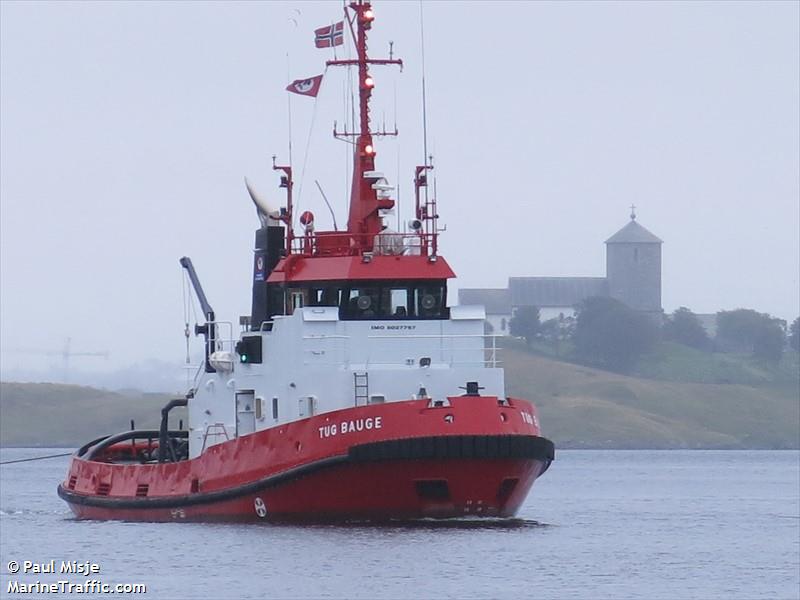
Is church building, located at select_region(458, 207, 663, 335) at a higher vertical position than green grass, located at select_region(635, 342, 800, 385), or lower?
higher

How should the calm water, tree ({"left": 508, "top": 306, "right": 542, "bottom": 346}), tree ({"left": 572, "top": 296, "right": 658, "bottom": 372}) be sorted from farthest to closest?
tree ({"left": 508, "top": 306, "right": 542, "bottom": 346}) → tree ({"left": 572, "top": 296, "right": 658, "bottom": 372}) → the calm water

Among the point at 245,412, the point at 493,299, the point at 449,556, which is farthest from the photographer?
the point at 493,299

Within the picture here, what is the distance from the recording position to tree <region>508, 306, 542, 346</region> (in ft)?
592

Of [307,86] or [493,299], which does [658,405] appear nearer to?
[493,299]

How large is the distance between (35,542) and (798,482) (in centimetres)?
4204

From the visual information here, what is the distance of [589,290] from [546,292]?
5495mm

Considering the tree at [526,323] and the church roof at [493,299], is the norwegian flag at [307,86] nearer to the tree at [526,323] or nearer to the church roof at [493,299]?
the tree at [526,323]

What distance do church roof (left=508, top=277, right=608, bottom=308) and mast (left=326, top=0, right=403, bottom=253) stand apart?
152 metres

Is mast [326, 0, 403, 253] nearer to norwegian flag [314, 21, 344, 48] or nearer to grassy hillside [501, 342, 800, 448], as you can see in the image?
norwegian flag [314, 21, 344, 48]

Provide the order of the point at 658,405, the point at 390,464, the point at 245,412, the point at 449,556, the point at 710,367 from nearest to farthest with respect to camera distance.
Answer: the point at 449,556 → the point at 390,464 → the point at 245,412 → the point at 658,405 → the point at 710,367

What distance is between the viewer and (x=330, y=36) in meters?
40.6

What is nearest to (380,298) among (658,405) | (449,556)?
(449,556)

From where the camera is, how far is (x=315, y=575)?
31297mm

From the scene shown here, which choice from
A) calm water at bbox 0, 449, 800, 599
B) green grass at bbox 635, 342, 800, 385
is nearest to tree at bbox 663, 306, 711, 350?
green grass at bbox 635, 342, 800, 385
